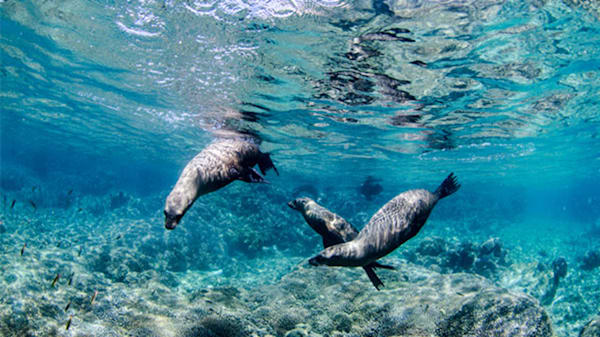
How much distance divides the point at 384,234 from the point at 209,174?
7.75 feet

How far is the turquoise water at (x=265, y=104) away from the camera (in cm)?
699

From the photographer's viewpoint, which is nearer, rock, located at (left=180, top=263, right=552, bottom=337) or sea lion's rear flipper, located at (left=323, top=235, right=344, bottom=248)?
sea lion's rear flipper, located at (left=323, top=235, right=344, bottom=248)

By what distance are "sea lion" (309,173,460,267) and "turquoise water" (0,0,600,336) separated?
9.88 feet

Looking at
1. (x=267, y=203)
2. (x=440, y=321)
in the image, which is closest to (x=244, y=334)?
(x=440, y=321)

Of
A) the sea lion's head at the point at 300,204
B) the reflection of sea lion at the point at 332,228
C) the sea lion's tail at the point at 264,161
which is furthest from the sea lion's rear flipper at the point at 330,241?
the sea lion's tail at the point at 264,161

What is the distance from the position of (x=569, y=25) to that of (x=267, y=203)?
1759cm

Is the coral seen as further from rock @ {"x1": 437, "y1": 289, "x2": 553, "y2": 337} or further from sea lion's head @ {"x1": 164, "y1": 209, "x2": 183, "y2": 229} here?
sea lion's head @ {"x1": 164, "y1": 209, "x2": 183, "y2": 229}

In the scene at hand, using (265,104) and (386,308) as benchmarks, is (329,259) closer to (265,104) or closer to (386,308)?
(386,308)

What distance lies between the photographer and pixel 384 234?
332 centimetres

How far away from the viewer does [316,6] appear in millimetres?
6957

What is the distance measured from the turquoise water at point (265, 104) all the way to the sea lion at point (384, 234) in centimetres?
301

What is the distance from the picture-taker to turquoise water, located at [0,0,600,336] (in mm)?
6992

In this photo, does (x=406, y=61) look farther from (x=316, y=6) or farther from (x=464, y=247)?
(x=464, y=247)

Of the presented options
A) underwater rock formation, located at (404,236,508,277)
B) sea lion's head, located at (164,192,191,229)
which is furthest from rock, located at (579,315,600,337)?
sea lion's head, located at (164,192,191,229)
